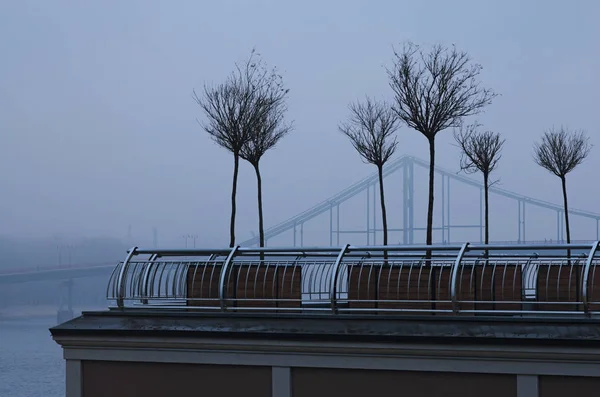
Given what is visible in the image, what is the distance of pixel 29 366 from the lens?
68.2 metres

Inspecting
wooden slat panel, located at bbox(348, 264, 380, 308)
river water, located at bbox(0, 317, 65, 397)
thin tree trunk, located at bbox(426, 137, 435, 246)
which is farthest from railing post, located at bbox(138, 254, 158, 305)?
river water, located at bbox(0, 317, 65, 397)

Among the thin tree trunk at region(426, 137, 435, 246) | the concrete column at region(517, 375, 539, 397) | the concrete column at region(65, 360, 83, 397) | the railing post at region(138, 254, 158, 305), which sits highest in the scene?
the thin tree trunk at region(426, 137, 435, 246)

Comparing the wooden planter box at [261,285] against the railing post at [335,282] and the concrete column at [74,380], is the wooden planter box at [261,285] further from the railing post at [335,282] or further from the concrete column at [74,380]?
the concrete column at [74,380]

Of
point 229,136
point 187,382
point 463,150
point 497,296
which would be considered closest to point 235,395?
point 187,382

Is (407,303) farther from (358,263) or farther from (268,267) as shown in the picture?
(268,267)

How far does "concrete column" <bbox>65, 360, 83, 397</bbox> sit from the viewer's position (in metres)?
10.5

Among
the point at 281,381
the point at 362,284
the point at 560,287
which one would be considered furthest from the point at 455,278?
the point at 281,381

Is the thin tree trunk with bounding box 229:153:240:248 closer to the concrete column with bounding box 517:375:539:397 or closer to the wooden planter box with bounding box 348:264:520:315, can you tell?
the wooden planter box with bounding box 348:264:520:315

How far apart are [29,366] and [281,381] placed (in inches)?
2460

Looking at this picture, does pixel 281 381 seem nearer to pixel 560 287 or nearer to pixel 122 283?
pixel 122 283

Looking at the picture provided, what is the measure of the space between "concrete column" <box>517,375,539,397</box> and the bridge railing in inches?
23.9

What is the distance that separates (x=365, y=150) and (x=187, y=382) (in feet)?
39.2

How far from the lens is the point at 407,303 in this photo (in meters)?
9.70

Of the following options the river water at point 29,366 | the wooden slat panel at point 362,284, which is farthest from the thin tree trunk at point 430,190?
the river water at point 29,366
